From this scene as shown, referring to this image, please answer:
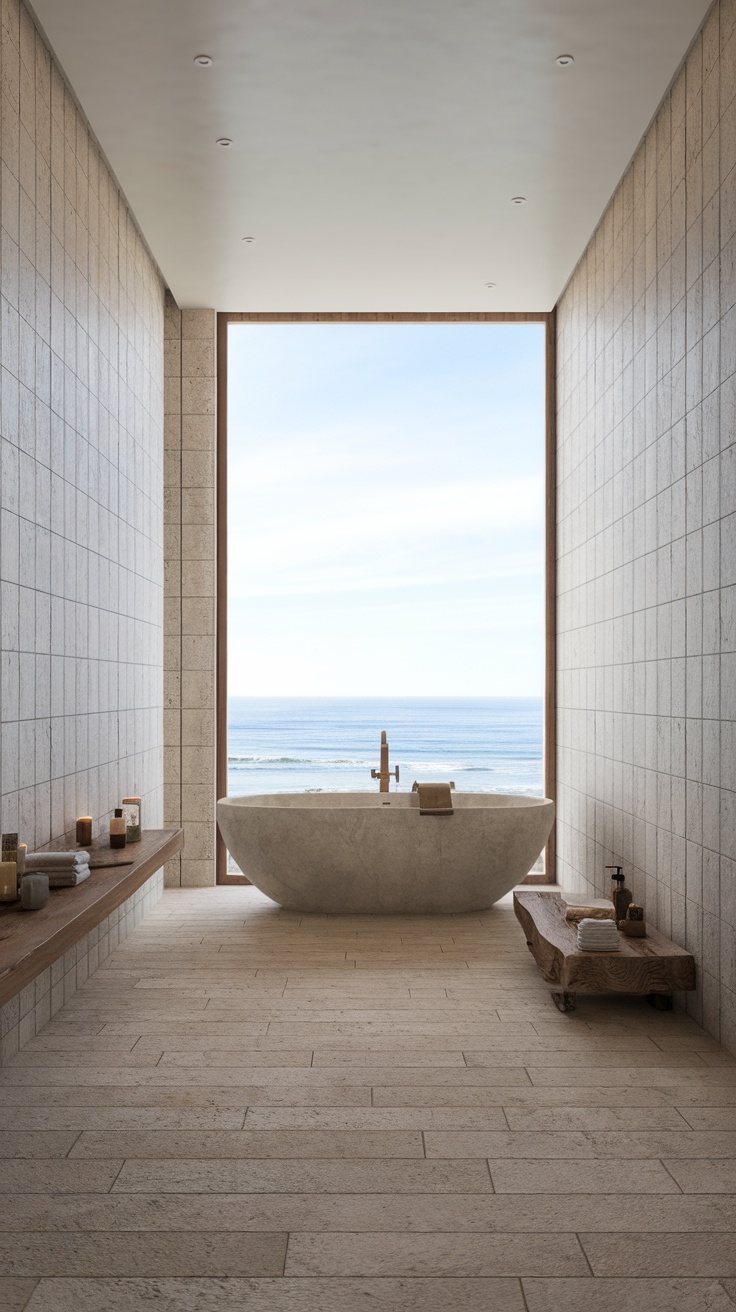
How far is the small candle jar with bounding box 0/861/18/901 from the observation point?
2781mm

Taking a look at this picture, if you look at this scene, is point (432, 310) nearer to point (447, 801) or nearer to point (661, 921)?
point (447, 801)

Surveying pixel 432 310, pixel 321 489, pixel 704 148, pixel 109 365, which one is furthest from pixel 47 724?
pixel 321 489

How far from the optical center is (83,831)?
3709 millimetres

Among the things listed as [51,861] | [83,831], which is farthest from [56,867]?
[83,831]

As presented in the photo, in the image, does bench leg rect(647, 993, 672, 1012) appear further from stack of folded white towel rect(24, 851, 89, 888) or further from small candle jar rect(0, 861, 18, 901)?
small candle jar rect(0, 861, 18, 901)

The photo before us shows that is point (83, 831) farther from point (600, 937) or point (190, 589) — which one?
point (190, 589)

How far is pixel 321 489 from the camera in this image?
20656 mm

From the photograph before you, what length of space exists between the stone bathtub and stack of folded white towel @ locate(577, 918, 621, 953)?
134 cm

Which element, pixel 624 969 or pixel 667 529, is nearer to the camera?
pixel 624 969

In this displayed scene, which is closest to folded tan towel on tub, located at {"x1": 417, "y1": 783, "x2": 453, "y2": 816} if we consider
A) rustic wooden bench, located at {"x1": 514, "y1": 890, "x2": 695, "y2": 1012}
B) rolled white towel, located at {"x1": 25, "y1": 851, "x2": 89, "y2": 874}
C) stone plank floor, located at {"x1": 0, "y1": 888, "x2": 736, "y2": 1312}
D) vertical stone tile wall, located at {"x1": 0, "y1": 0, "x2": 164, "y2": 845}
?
stone plank floor, located at {"x1": 0, "y1": 888, "x2": 736, "y2": 1312}

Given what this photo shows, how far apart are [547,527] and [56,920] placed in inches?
164

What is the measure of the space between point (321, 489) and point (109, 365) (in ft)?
53.7

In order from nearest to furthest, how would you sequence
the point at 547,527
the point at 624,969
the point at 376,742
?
the point at 624,969
the point at 547,527
the point at 376,742

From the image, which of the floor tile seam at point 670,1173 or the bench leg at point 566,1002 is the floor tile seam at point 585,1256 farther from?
the bench leg at point 566,1002
